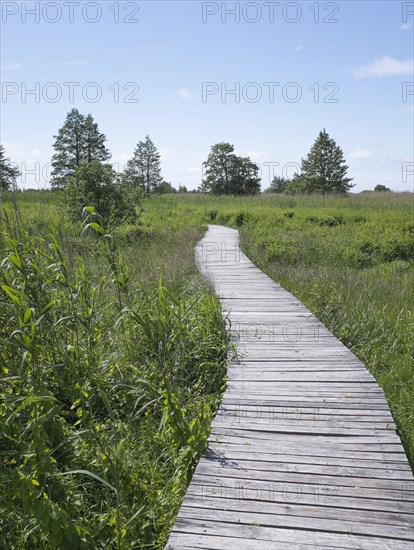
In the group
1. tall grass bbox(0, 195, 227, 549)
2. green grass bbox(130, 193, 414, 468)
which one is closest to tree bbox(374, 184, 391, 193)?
green grass bbox(130, 193, 414, 468)

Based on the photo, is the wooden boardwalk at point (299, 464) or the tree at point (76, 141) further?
the tree at point (76, 141)

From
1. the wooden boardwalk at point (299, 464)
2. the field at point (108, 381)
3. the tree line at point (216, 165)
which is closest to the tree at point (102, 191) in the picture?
the field at point (108, 381)

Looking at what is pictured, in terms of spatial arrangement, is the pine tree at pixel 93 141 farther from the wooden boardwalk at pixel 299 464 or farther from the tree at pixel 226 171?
the wooden boardwalk at pixel 299 464

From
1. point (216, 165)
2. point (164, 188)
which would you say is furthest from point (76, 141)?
point (216, 165)

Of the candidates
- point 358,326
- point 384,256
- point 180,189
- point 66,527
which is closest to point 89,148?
point 180,189

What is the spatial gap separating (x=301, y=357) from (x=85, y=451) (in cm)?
208

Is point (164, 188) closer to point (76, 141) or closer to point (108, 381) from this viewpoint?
point (76, 141)

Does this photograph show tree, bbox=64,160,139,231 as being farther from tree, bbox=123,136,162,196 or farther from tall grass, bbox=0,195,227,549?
tree, bbox=123,136,162,196

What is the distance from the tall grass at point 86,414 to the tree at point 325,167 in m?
50.0

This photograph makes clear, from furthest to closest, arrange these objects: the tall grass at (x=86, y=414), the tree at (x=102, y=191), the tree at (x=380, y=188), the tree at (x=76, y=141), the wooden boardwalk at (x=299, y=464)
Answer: the tree at (x=380, y=188)
the tree at (x=76, y=141)
the tree at (x=102, y=191)
the tall grass at (x=86, y=414)
the wooden boardwalk at (x=299, y=464)

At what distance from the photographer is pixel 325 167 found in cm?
5266

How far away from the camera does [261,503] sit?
7.78 feet

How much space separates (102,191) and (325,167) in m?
43.6

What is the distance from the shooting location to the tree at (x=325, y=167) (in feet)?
171
